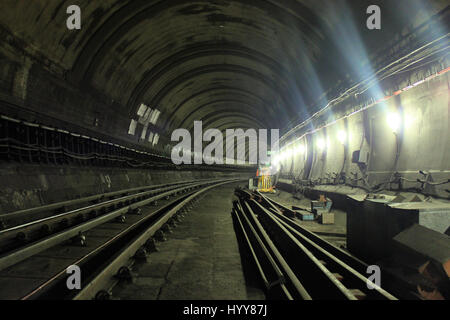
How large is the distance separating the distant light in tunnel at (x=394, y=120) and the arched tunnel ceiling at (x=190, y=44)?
7.85 feet

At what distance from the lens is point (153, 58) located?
13961mm

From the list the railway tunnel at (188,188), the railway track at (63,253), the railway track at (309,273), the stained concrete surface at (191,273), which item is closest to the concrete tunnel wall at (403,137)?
the railway tunnel at (188,188)

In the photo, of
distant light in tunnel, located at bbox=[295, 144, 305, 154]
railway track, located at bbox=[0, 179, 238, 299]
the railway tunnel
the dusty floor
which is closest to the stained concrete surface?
the railway tunnel

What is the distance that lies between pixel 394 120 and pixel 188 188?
1240 cm

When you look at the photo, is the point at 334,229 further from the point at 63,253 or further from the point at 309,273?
the point at 63,253

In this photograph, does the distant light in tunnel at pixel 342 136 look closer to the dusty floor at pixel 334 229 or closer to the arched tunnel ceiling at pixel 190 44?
the arched tunnel ceiling at pixel 190 44

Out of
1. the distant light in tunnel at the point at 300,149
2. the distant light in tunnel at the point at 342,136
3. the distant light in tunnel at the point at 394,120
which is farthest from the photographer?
the distant light in tunnel at the point at 300,149

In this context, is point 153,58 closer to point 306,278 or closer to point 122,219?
point 122,219

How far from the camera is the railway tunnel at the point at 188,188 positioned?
3.35m

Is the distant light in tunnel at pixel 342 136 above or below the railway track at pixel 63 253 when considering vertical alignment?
above

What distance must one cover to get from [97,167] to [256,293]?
30.5ft

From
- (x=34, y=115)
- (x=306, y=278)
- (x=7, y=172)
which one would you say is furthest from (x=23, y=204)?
(x=306, y=278)

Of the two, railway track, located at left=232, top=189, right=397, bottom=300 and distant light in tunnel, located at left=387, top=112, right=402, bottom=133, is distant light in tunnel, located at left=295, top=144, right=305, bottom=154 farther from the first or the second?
railway track, located at left=232, top=189, right=397, bottom=300

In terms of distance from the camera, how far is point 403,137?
8.50 metres
